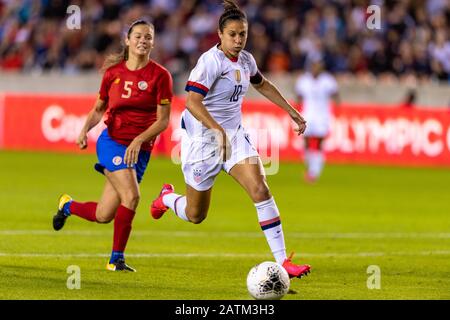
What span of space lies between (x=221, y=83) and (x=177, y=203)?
67.1 inches

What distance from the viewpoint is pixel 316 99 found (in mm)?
24453

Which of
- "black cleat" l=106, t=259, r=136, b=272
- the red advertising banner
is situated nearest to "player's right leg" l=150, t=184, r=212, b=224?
"black cleat" l=106, t=259, r=136, b=272

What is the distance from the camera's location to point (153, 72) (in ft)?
36.8

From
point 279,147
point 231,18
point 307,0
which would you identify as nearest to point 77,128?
point 279,147

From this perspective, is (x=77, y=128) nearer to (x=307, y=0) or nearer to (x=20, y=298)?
(x=307, y=0)

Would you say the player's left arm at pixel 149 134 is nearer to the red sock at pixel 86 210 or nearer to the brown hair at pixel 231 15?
the red sock at pixel 86 210

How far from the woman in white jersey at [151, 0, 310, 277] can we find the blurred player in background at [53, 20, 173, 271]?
1.42 ft

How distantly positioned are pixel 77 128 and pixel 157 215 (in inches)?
688

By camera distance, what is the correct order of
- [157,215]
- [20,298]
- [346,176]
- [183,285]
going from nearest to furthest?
[20,298] → [183,285] → [157,215] → [346,176]

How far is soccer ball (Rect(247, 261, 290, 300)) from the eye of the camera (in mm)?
9336

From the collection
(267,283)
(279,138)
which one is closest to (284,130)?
(279,138)

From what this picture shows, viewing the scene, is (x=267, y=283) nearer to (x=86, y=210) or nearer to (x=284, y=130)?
(x=86, y=210)

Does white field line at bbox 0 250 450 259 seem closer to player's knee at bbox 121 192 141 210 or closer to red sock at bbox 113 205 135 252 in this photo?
red sock at bbox 113 205 135 252

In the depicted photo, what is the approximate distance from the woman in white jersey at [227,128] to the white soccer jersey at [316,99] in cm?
1328
